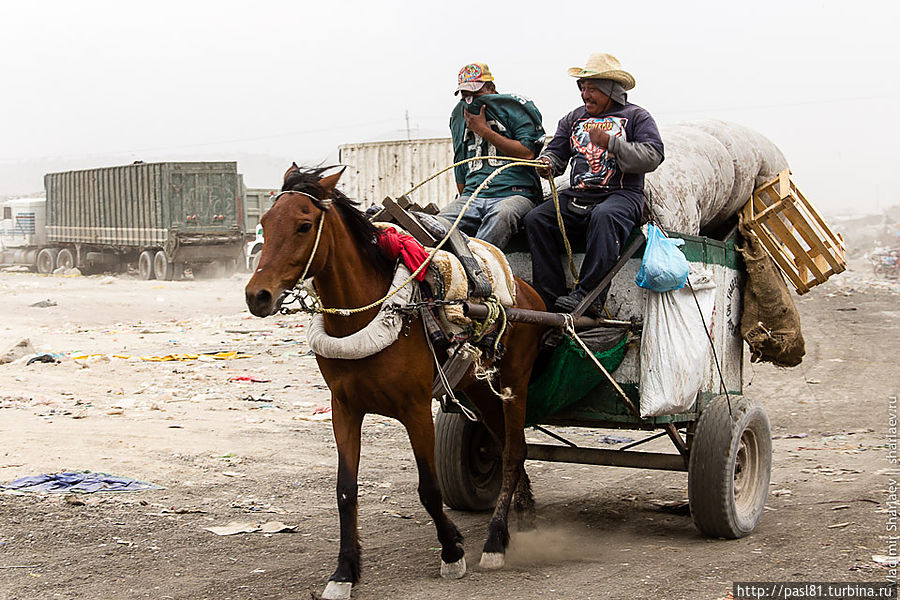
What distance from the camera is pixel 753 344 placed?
21.3 ft

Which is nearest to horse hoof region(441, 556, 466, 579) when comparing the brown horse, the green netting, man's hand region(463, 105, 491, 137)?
the brown horse

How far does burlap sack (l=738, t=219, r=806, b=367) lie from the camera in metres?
6.43

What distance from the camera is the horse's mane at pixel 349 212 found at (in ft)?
14.6

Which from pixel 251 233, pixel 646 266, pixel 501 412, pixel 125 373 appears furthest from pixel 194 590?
pixel 251 233

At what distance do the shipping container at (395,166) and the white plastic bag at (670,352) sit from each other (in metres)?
14.2

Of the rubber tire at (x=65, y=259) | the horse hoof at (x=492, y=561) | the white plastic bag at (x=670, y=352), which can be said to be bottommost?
the horse hoof at (x=492, y=561)

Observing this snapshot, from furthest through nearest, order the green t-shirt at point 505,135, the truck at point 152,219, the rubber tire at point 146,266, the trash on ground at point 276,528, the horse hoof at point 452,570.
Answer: the rubber tire at point 146,266 → the truck at point 152,219 → the green t-shirt at point 505,135 → the trash on ground at point 276,528 → the horse hoof at point 452,570

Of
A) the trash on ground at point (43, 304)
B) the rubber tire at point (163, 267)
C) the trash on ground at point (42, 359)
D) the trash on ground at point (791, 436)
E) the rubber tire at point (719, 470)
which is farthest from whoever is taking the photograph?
the rubber tire at point (163, 267)

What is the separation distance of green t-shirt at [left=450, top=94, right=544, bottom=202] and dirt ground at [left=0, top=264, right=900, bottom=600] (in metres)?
2.13

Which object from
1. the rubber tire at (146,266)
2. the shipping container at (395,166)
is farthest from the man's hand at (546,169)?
the rubber tire at (146,266)

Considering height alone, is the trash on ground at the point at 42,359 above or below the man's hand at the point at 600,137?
below

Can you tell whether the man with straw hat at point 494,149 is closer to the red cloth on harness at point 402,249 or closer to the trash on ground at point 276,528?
the red cloth on harness at point 402,249

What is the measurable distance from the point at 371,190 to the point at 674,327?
16.0 meters

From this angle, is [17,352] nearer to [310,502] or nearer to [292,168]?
[310,502]
